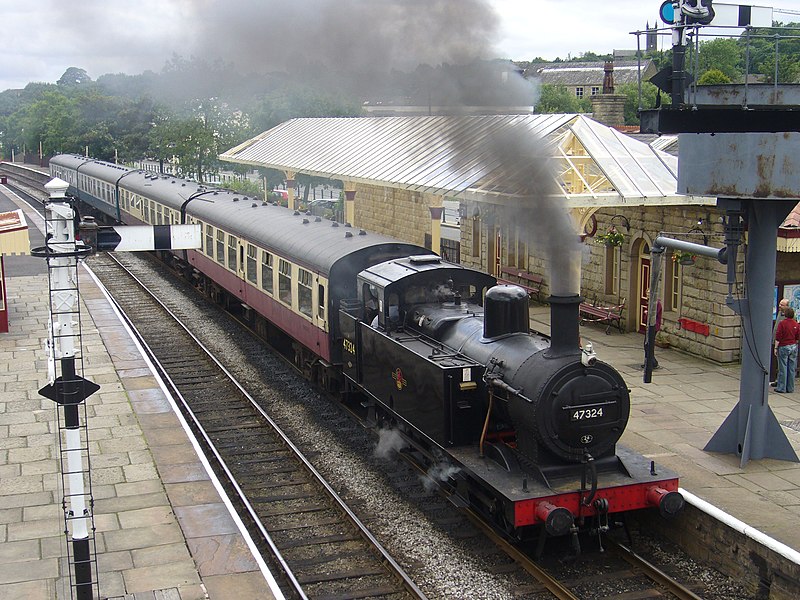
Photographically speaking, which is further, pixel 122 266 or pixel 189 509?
pixel 122 266

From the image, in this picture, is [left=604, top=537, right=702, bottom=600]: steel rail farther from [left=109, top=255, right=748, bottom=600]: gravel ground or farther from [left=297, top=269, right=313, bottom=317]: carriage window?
[left=297, top=269, right=313, bottom=317]: carriage window

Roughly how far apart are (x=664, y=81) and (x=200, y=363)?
31.6 ft

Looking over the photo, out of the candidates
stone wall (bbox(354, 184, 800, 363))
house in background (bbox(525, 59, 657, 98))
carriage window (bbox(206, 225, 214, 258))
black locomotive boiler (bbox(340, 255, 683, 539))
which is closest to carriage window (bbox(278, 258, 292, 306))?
stone wall (bbox(354, 184, 800, 363))

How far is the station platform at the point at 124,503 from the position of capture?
24.3ft

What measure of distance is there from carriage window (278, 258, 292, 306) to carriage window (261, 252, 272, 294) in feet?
2.08

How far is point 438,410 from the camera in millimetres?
8820

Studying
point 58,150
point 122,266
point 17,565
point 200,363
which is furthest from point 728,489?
point 58,150

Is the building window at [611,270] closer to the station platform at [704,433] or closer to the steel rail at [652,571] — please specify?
the station platform at [704,433]

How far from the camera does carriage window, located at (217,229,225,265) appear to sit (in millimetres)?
18891

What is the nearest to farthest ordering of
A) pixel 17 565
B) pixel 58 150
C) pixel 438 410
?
pixel 17 565 → pixel 438 410 → pixel 58 150

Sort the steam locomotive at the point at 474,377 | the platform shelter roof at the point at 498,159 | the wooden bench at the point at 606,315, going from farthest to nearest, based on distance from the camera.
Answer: the wooden bench at the point at 606,315
the platform shelter roof at the point at 498,159
the steam locomotive at the point at 474,377

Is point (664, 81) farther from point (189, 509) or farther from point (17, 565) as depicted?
point (17, 565)

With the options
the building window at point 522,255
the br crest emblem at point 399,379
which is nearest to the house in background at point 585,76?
the building window at point 522,255

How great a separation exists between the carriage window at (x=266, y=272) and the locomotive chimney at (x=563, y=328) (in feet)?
27.4
